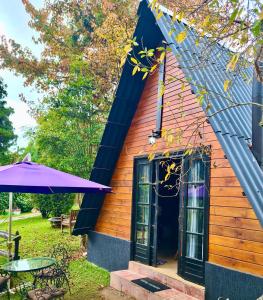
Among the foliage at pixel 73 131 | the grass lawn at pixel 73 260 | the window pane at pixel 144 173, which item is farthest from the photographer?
the foliage at pixel 73 131

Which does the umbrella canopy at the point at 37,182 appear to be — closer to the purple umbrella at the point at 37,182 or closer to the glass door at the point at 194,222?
the purple umbrella at the point at 37,182

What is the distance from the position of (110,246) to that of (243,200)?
3.89 m

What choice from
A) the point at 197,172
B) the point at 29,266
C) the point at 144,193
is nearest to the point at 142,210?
the point at 144,193

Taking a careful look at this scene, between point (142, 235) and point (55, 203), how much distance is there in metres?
9.97

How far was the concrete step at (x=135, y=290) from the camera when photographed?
5.06 metres

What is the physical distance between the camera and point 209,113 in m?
4.88

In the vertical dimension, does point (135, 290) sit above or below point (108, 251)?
below

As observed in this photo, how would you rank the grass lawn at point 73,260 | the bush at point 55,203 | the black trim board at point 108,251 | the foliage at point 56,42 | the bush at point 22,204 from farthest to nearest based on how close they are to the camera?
the bush at point 22,204, the bush at point 55,203, the foliage at point 56,42, the black trim board at point 108,251, the grass lawn at point 73,260

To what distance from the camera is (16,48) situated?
1349 centimetres

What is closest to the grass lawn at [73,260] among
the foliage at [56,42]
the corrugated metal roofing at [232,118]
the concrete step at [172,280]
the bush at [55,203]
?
the concrete step at [172,280]

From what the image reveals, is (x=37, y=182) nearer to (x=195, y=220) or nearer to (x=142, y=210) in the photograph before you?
(x=195, y=220)

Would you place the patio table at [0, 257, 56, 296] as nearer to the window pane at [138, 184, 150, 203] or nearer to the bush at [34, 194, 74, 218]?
the window pane at [138, 184, 150, 203]

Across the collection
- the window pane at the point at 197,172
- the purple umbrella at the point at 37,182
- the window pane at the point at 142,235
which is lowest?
the window pane at the point at 142,235

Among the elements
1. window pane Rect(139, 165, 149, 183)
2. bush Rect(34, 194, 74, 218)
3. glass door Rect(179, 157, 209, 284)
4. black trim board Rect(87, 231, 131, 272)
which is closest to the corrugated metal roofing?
glass door Rect(179, 157, 209, 284)
